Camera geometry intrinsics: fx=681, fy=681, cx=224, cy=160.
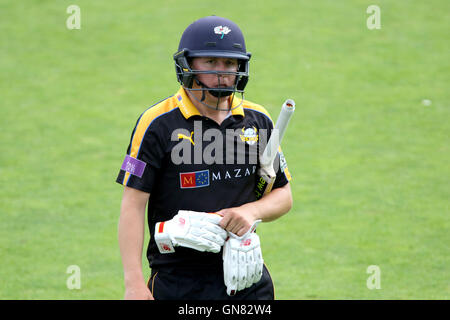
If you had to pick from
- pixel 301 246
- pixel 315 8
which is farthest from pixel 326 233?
pixel 315 8

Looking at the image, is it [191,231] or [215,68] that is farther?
[215,68]

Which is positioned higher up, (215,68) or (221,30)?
(221,30)

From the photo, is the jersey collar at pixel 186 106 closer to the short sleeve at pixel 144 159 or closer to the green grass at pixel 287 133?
the short sleeve at pixel 144 159

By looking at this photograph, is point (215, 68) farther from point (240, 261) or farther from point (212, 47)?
point (240, 261)

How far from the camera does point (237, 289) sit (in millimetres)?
3684

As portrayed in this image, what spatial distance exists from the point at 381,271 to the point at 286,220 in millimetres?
1401

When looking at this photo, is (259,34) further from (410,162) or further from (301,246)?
(301,246)

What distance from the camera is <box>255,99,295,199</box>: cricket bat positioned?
12.0 feet

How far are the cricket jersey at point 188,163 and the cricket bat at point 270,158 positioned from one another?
1.8 inches

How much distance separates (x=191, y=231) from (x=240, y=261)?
0.32 m

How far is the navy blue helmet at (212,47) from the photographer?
3.60m

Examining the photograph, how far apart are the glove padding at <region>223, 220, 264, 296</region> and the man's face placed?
783 millimetres

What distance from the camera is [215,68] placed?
364cm

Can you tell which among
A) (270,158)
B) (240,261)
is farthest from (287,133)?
(240,261)
